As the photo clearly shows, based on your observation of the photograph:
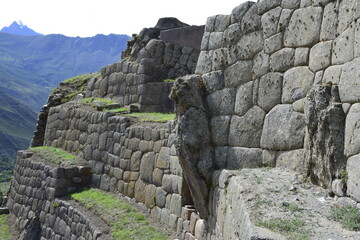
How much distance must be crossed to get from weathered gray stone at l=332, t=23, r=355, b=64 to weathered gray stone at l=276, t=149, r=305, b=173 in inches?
39.3

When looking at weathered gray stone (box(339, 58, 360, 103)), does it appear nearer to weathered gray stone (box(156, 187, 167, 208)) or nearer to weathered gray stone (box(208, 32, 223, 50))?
weathered gray stone (box(208, 32, 223, 50))

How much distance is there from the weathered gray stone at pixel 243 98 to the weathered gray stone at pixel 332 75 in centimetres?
141

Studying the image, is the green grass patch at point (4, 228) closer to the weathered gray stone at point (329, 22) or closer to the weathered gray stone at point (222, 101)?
the weathered gray stone at point (222, 101)

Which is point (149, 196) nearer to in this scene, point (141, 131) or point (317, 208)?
point (141, 131)

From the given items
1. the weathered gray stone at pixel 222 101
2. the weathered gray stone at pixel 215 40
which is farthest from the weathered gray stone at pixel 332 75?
the weathered gray stone at pixel 215 40

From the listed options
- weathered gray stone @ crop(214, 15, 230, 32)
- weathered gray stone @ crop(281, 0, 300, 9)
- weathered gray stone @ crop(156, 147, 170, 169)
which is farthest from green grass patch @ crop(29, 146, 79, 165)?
weathered gray stone @ crop(281, 0, 300, 9)

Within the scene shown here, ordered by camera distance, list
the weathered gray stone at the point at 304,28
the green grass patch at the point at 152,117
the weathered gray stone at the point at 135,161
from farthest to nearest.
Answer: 1. the green grass patch at the point at 152,117
2. the weathered gray stone at the point at 135,161
3. the weathered gray stone at the point at 304,28

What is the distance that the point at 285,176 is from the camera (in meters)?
4.30

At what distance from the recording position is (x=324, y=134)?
3.71 meters

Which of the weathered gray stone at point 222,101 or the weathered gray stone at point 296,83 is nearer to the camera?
the weathered gray stone at point 296,83

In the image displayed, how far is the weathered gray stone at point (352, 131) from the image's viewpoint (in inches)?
131

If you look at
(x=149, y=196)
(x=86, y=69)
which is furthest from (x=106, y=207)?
(x=86, y=69)

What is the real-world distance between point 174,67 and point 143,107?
147 centimetres

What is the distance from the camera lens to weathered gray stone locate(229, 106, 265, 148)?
515 centimetres
